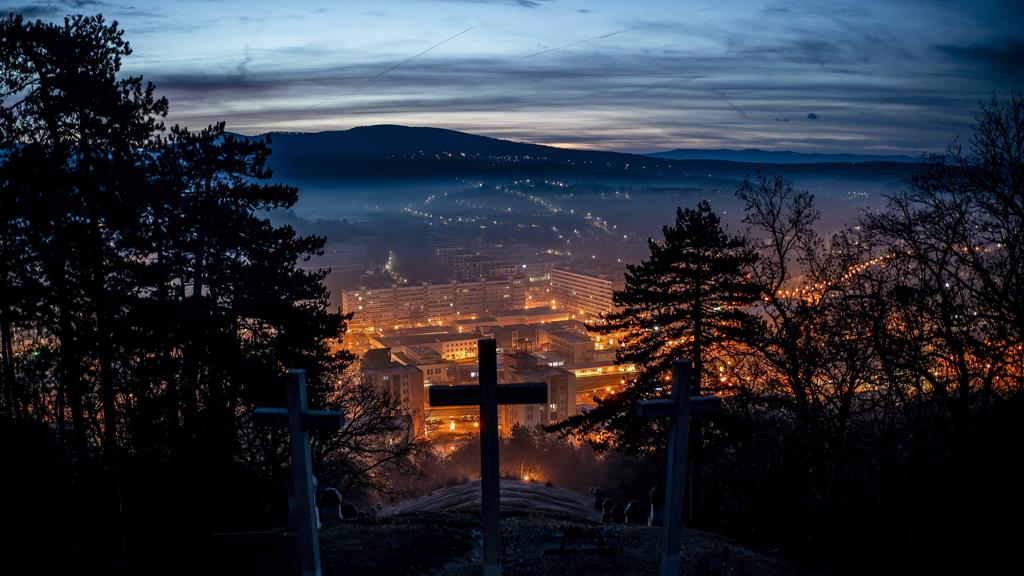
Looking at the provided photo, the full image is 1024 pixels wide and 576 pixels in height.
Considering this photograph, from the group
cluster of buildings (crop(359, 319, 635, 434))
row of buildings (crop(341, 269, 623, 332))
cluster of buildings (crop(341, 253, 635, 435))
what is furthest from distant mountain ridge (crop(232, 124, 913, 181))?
cluster of buildings (crop(359, 319, 635, 434))

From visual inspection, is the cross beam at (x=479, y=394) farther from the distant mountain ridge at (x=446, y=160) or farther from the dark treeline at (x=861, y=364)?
the distant mountain ridge at (x=446, y=160)

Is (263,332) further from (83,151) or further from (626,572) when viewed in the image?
(626,572)

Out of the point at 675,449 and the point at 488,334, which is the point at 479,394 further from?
the point at 488,334

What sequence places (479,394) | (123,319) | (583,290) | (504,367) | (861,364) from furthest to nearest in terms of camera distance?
(583,290)
(504,367)
(861,364)
(123,319)
(479,394)

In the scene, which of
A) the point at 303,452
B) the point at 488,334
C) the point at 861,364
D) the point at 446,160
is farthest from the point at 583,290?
the point at 446,160

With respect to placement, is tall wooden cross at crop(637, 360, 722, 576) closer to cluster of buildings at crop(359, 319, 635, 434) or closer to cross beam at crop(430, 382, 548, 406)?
cross beam at crop(430, 382, 548, 406)

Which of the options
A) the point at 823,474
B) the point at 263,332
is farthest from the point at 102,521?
the point at 823,474
